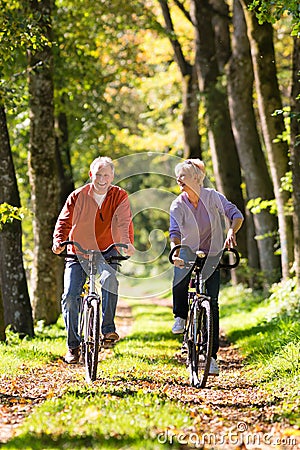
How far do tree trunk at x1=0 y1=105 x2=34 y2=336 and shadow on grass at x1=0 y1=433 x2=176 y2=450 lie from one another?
23.0 feet

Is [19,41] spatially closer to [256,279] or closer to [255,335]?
[255,335]

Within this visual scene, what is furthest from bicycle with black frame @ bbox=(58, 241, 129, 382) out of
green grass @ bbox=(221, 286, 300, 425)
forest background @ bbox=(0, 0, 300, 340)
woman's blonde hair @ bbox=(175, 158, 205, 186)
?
forest background @ bbox=(0, 0, 300, 340)

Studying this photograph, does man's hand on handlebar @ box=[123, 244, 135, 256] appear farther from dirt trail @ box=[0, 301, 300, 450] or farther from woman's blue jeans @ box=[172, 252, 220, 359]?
dirt trail @ box=[0, 301, 300, 450]

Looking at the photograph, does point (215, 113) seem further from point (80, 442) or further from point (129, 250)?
point (80, 442)

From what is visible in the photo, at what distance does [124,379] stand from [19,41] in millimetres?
5138

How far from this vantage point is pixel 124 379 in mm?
8039

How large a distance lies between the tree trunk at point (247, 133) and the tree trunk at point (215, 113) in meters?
2.83

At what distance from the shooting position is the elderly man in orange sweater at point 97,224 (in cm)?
817

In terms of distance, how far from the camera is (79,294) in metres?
8.36

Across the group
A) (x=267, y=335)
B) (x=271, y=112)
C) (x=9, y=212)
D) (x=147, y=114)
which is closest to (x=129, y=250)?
(x=9, y=212)

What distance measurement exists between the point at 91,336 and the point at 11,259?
457 centimetres

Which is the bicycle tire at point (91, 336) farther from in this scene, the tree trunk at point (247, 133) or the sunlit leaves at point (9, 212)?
the tree trunk at point (247, 133)

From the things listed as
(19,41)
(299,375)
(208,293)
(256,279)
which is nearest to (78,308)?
(208,293)

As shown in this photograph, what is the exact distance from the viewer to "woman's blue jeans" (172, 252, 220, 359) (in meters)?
7.96
